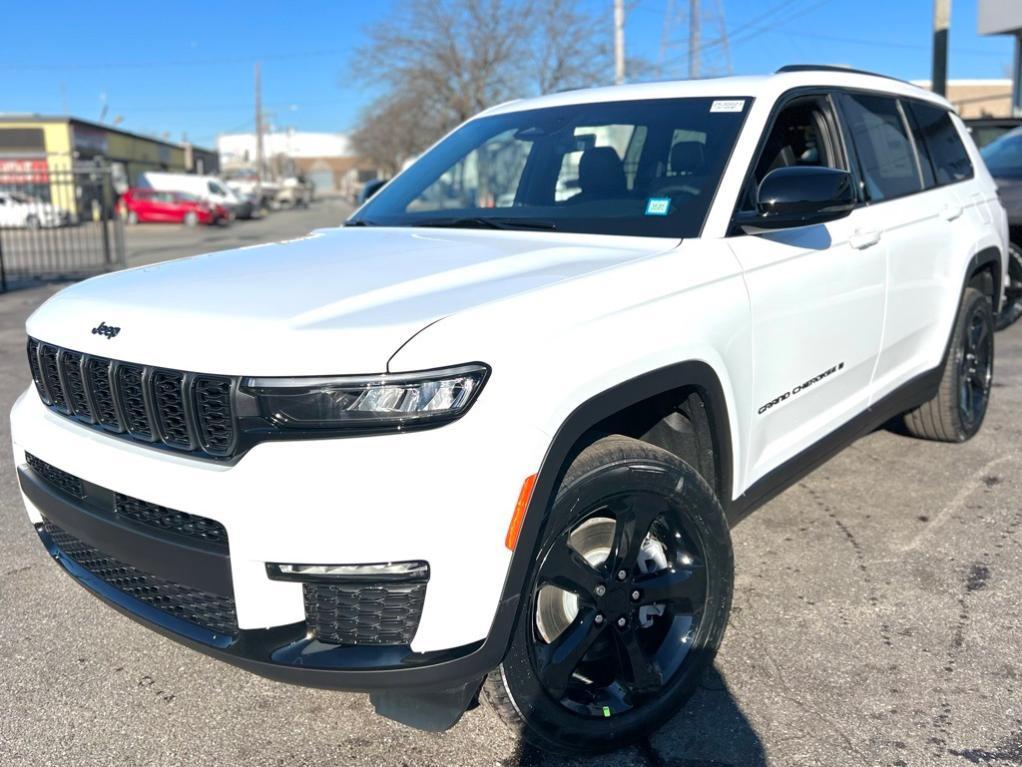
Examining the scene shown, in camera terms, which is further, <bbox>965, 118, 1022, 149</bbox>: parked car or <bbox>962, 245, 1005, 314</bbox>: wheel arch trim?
<bbox>965, 118, 1022, 149</bbox>: parked car

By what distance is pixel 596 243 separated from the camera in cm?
308

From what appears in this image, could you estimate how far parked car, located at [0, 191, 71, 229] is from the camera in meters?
15.8

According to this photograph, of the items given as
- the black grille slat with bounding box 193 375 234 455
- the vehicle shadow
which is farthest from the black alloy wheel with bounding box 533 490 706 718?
the black grille slat with bounding box 193 375 234 455

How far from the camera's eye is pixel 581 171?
3678mm

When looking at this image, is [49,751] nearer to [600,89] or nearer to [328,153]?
[600,89]

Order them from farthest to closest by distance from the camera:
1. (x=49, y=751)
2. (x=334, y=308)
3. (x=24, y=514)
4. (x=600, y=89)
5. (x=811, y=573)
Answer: (x=24, y=514)
(x=600, y=89)
(x=811, y=573)
(x=49, y=751)
(x=334, y=308)

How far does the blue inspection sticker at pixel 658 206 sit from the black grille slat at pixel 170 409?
166 cm

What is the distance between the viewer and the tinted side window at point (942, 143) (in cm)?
472

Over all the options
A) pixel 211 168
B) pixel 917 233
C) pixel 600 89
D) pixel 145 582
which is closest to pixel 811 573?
pixel 917 233

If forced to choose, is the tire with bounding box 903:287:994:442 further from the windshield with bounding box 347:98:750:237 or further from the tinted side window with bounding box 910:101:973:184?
the windshield with bounding box 347:98:750:237

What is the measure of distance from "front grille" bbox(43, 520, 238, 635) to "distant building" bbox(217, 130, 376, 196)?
315 feet

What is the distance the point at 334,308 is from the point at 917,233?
9.60ft

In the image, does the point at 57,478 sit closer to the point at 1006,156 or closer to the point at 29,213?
the point at 1006,156

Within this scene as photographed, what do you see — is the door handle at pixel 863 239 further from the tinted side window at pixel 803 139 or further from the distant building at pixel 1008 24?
the distant building at pixel 1008 24
